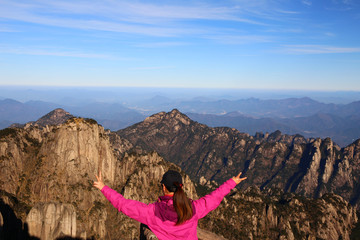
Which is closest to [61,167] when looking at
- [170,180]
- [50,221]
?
[50,221]

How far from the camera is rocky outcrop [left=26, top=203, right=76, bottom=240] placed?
156ft

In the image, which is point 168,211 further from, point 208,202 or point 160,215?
point 208,202

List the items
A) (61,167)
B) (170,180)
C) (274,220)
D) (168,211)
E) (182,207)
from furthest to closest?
(274,220)
(61,167)
(170,180)
(168,211)
(182,207)

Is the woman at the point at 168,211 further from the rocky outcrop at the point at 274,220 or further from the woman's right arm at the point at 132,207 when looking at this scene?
the rocky outcrop at the point at 274,220

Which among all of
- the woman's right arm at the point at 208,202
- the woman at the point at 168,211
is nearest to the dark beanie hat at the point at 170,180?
the woman at the point at 168,211

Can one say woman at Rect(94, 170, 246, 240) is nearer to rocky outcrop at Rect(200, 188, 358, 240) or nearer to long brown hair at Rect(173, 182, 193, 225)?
long brown hair at Rect(173, 182, 193, 225)

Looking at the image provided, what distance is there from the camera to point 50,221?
161 feet

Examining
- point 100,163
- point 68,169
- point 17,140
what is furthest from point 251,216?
point 17,140

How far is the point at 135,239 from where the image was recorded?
11806 cm

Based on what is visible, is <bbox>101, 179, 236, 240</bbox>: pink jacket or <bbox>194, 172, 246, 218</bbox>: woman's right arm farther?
<bbox>194, 172, 246, 218</bbox>: woman's right arm

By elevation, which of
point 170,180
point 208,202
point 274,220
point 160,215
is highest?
point 170,180

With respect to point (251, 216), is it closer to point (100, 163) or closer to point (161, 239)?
point (100, 163)

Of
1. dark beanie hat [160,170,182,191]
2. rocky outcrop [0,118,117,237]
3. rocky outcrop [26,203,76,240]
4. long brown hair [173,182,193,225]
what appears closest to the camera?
long brown hair [173,182,193,225]

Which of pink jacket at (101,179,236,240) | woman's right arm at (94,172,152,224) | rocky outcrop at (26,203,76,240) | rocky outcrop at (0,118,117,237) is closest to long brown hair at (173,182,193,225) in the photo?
pink jacket at (101,179,236,240)
